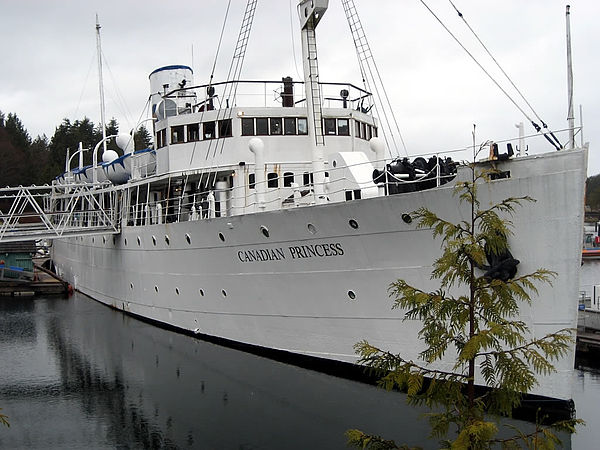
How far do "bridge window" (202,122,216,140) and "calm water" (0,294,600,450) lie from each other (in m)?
6.50

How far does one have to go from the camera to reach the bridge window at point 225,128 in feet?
61.8

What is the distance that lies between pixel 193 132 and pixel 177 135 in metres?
0.69

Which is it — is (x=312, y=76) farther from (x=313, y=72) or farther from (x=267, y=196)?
(x=267, y=196)

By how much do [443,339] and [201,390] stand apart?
10.4 metres

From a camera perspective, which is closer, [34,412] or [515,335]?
[515,335]

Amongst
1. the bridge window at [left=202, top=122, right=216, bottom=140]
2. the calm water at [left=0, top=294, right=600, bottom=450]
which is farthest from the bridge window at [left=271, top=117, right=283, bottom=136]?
the calm water at [left=0, top=294, right=600, bottom=450]

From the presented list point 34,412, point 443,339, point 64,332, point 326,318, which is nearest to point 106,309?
point 64,332

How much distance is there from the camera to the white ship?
1146 cm

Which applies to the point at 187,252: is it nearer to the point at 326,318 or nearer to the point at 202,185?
the point at 202,185

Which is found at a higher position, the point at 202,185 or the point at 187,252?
the point at 202,185

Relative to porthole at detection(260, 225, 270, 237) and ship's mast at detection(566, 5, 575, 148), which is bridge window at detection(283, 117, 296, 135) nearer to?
porthole at detection(260, 225, 270, 237)

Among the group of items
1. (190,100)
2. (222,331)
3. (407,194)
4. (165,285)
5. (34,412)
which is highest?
(190,100)

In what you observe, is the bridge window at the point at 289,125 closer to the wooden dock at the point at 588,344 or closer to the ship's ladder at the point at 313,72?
the ship's ladder at the point at 313,72

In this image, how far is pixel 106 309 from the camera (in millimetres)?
27094
